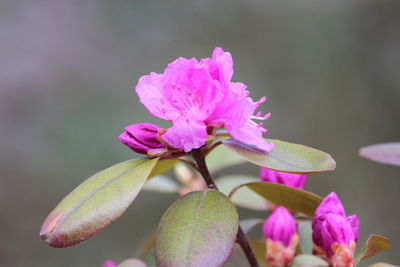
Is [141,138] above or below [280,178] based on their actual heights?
above

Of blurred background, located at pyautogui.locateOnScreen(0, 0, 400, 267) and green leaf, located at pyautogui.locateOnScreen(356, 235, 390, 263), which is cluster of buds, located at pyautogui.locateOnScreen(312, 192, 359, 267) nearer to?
green leaf, located at pyautogui.locateOnScreen(356, 235, 390, 263)

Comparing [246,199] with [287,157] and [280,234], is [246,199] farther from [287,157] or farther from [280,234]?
[287,157]

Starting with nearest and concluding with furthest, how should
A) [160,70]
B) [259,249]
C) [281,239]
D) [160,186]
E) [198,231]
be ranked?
[198,231], [281,239], [259,249], [160,186], [160,70]

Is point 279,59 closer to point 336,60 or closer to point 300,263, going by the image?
point 336,60

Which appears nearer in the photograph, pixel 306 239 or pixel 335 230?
pixel 335 230


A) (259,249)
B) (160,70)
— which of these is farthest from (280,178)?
(160,70)

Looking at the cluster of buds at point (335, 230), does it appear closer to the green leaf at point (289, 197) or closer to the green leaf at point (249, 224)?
the green leaf at point (289, 197)

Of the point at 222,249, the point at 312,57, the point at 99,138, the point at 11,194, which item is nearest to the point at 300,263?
the point at 222,249

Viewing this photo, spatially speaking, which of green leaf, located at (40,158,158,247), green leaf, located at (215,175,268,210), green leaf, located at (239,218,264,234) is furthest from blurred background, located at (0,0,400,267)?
green leaf, located at (40,158,158,247)
